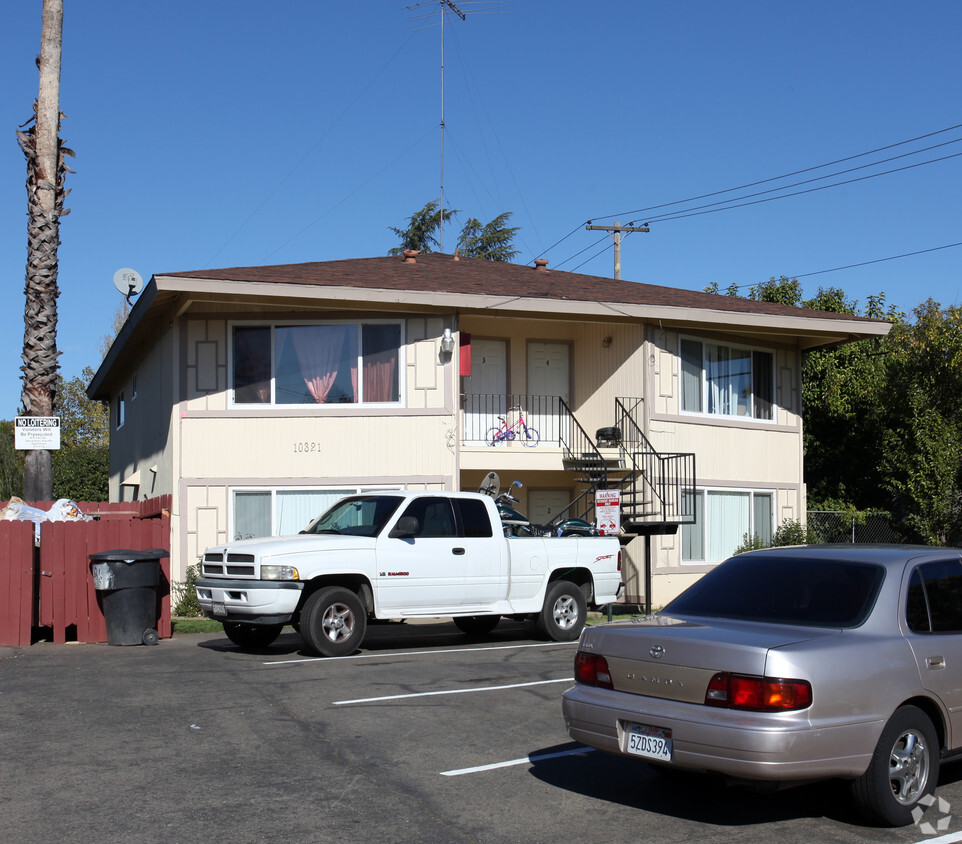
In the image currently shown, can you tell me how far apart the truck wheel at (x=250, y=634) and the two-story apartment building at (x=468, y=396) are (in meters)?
5.03

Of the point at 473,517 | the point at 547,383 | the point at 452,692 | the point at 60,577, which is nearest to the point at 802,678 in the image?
the point at 452,692

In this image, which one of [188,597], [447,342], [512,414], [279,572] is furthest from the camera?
[512,414]

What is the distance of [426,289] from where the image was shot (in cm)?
1778

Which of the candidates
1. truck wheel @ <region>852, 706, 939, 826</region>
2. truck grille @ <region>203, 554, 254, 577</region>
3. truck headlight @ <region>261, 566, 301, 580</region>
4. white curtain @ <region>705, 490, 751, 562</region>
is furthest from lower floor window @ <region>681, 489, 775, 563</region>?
truck wheel @ <region>852, 706, 939, 826</region>

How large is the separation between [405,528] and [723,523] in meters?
9.95

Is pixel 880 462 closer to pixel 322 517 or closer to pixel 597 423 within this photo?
pixel 597 423

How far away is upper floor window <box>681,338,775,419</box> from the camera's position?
66.0 feet

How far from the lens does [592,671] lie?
618cm

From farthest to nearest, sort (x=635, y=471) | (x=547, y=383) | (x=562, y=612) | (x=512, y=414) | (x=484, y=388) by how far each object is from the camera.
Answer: (x=547, y=383), (x=484, y=388), (x=512, y=414), (x=635, y=471), (x=562, y=612)

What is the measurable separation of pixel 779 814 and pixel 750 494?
15.3 m

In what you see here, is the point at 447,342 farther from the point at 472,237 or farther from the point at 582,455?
the point at 472,237

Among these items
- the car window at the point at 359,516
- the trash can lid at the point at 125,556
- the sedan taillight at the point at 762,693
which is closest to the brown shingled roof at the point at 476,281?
the trash can lid at the point at 125,556

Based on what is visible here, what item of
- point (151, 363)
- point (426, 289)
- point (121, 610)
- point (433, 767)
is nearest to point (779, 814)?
point (433, 767)

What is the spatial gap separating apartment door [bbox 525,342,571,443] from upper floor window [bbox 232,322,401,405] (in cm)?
365
